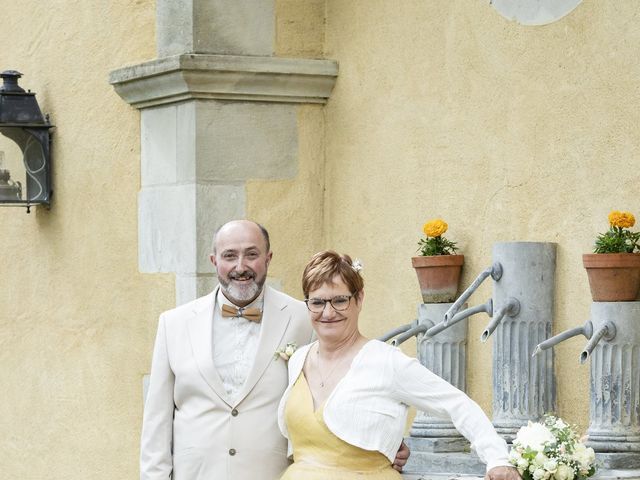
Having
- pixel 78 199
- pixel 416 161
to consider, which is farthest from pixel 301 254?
pixel 78 199

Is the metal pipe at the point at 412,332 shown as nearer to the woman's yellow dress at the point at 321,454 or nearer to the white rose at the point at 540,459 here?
the woman's yellow dress at the point at 321,454

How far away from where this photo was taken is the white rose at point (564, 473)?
185 inches

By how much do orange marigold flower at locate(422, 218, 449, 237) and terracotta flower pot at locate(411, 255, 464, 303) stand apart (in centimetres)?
11

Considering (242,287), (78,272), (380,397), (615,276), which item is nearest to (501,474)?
(380,397)

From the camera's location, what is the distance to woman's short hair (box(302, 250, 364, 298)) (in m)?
4.95

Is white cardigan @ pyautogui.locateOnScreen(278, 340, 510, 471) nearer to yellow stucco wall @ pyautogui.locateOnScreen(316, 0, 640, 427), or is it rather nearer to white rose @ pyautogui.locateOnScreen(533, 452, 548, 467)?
white rose @ pyautogui.locateOnScreen(533, 452, 548, 467)

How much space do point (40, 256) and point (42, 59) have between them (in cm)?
100

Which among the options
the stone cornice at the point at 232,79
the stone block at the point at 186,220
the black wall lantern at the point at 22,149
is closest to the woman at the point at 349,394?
the stone block at the point at 186,220

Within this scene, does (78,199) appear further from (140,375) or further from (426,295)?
(426,295)

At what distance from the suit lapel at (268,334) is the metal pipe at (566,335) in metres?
0.85

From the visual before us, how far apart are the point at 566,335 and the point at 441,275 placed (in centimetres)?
91

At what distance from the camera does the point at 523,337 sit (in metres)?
5.57

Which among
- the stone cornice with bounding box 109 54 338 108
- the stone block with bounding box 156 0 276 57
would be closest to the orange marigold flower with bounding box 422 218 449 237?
the stone cornice with bounding box 109 54 338 108

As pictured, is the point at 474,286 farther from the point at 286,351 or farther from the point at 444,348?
the point at 286,351
